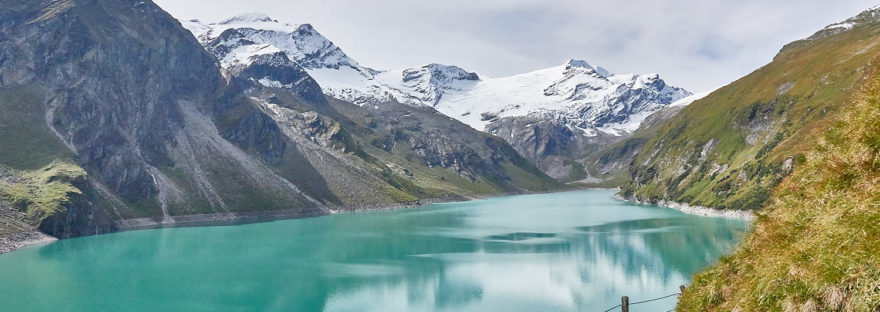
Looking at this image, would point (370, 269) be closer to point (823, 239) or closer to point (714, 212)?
point (823, 239)

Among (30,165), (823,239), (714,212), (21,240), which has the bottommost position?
(714,212)

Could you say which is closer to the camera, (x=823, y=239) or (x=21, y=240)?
(x=823, y=239)

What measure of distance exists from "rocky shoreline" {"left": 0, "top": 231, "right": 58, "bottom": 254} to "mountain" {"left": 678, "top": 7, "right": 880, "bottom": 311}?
130582mm

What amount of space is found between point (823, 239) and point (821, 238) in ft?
0.15

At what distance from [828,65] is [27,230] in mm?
239255

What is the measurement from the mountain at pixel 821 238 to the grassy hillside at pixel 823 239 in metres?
0.02

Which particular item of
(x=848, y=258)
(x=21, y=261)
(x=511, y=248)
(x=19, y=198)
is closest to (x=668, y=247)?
(x=511, y=248)

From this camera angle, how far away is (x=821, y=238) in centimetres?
1280

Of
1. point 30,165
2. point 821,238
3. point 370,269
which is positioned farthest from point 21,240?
point 821,238

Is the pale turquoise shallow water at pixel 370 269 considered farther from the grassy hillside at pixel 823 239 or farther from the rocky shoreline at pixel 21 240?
the grassy hillside at pixel 823 239

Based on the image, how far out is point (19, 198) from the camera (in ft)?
429

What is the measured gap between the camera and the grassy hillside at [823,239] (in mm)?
11438

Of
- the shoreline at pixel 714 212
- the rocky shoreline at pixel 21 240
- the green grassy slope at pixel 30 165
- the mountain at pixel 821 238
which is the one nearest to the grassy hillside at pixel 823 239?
the mountain at pixel 821 238

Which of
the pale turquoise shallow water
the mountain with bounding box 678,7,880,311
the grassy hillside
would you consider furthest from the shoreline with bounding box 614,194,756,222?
the grassy hillside
